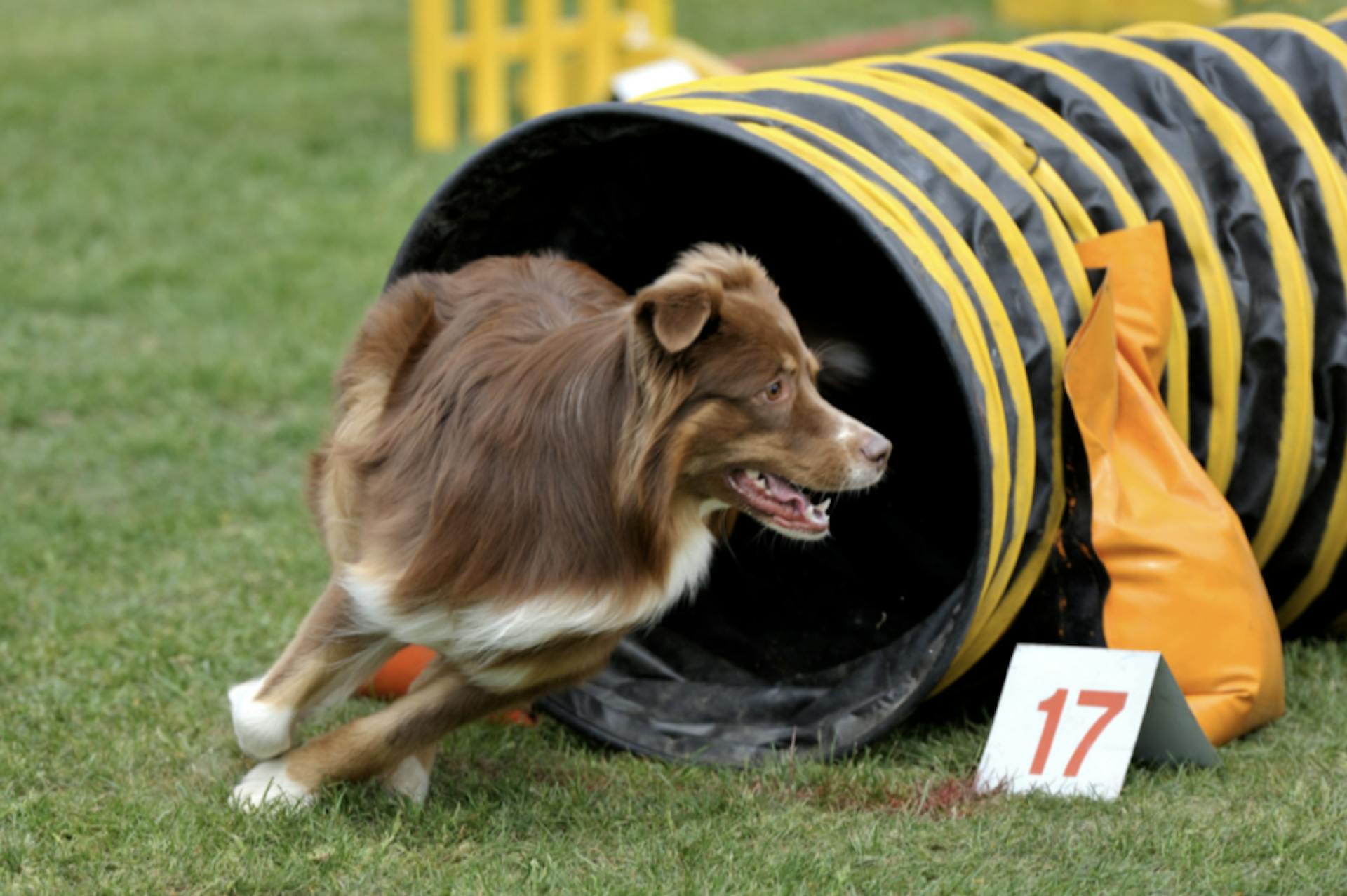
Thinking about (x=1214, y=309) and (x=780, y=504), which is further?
(x=1214, y=309)

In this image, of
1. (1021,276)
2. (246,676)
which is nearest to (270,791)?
(246,676)

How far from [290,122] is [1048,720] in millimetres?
10050

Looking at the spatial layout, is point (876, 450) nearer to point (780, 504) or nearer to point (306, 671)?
point (780, 504)

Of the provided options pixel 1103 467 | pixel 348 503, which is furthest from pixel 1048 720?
pixel 348 503

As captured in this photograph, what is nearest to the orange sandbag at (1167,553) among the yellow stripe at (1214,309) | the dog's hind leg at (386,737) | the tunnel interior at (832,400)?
the yellow stripe at (1214,309)

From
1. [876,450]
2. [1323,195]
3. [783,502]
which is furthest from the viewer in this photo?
[1323,195]

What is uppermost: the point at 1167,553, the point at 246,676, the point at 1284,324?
the point at 1284,324

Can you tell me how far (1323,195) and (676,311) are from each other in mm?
2587

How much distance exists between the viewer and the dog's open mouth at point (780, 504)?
406 centimetres

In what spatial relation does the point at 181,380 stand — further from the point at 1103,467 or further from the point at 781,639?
the point at 1103,467

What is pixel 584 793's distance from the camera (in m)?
4.35

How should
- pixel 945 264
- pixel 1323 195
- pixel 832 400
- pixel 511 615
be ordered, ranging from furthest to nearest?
pixel 832 400 → pixel 1323 195 → pixel 945 264 → pixel 511 615

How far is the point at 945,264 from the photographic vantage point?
13.9ft

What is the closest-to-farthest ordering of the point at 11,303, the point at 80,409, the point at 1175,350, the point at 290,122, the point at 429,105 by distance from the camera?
the point at 1175,350
the point at 80,409
the point at 11,303
the point at 429,105
the point at 290,122
